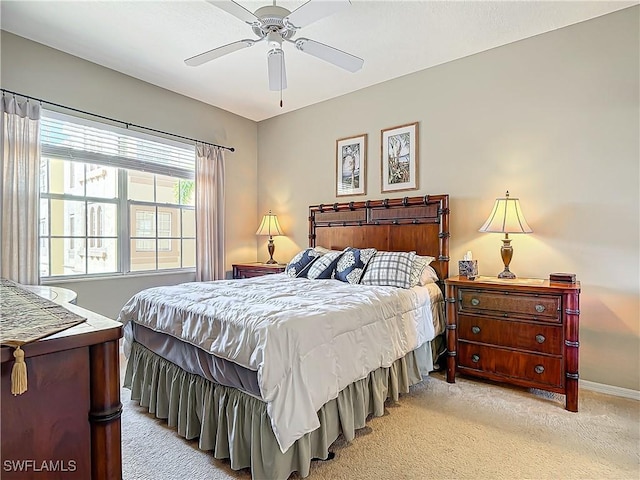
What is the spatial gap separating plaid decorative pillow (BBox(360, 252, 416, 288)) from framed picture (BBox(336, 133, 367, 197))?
46.9 inches

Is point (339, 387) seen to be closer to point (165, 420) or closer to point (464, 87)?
point (165, 420)

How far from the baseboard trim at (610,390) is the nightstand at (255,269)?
3.08 metres

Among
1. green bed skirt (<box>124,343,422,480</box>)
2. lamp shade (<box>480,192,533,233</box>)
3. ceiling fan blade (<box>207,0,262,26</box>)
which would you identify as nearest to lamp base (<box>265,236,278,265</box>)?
green bed skirt (<box>124,343,422,480</box>)

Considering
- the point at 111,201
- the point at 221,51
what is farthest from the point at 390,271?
the point at 111,201

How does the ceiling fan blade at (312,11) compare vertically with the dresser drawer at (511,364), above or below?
above

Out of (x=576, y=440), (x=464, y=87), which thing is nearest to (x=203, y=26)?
(x=464, y=87)

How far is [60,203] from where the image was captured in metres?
3.45

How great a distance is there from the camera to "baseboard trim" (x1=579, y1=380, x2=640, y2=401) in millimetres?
2715

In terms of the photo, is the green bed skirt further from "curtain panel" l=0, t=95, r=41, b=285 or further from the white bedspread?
"curtain panel" l=0, t=95, r=41, b=285

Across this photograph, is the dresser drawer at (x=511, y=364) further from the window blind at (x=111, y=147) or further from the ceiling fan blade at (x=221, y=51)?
the window blind at (x=111, y=147)

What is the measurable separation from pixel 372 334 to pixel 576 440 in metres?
1.34

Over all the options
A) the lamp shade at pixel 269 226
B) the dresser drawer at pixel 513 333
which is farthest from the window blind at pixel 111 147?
the dresser drawer at pixel 513 333

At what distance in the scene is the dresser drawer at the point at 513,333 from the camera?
8.57 ft

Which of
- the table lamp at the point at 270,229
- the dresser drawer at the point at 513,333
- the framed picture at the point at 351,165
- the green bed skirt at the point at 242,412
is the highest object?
the framed picture at the point at 351,165
